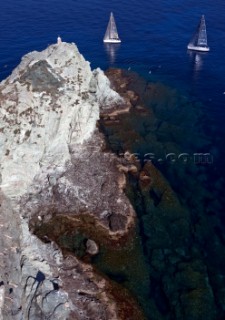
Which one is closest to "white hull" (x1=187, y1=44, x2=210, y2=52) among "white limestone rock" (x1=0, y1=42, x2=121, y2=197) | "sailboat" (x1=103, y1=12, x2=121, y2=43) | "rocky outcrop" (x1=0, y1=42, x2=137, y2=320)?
"sailboat" (x1=103, y1=12, x2=121, y2=43)

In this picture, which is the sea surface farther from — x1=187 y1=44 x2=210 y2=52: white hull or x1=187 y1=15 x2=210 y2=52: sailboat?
x1=187 y1=15 x2=210 y2=52: sailboat

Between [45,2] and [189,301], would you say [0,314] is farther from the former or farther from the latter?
[45,2]

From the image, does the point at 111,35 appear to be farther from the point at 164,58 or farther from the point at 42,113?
the point at 42,113

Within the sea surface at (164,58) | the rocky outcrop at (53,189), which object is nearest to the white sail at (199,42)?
the sea surface at (164,58)

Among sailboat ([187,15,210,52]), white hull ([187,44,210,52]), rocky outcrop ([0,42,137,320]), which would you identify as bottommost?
rocky outcrop ([0,42,137,320])

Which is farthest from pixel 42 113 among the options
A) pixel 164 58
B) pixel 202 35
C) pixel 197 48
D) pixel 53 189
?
pixel 197 48

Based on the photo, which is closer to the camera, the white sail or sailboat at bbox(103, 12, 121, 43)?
the white sail
